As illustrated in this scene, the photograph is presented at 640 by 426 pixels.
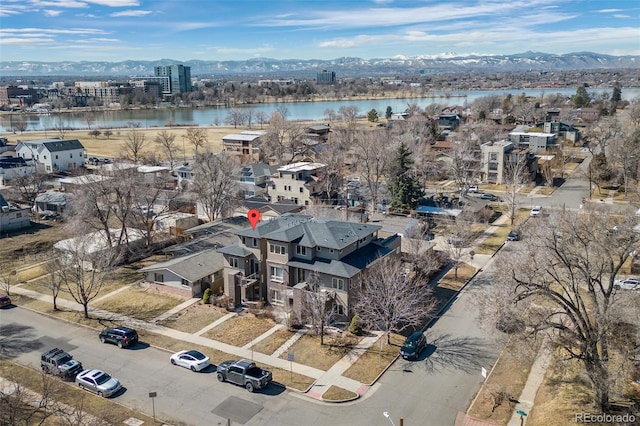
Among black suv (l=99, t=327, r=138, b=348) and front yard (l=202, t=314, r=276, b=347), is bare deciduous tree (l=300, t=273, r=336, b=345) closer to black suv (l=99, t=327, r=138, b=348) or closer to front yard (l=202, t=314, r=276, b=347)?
front yard (l=202, t=314, r=276, b=347)

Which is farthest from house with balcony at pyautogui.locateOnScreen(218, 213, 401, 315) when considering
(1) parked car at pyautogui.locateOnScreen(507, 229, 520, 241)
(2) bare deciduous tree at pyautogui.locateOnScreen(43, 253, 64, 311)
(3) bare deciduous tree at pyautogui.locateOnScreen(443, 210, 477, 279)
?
(1) parked car at pyautogui.locateOnScreen(507, 229, 520, 241)

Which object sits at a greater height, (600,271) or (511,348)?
(600,271)

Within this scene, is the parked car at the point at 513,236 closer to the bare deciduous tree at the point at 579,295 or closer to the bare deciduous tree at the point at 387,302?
the bare deciduous tree at the point at 387,302

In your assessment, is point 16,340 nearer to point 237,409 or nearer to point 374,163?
point 237,409

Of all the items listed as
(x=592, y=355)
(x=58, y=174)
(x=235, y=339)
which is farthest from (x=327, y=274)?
(x=58, y=174)

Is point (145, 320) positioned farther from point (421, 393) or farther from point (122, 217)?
point (421, 393)

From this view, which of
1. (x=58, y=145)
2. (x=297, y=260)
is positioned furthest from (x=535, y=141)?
(x=58, y=145)

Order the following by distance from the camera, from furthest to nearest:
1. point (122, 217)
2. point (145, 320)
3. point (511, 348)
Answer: point (122, 217) < point (145, 320) < point (511, 348)
